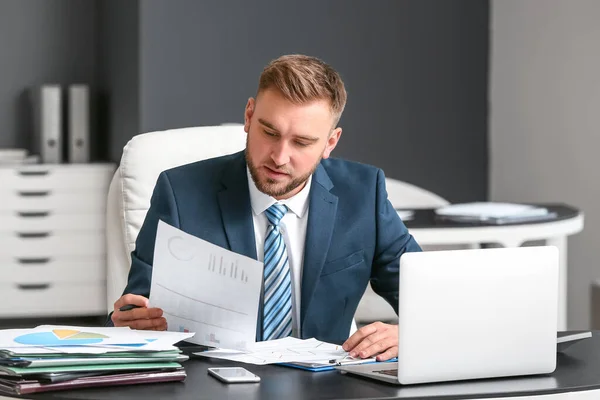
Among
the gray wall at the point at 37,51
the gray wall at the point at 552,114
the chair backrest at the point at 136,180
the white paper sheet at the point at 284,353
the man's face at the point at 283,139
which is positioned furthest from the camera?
the gray wall at the point at 37,51

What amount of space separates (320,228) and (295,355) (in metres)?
0.47

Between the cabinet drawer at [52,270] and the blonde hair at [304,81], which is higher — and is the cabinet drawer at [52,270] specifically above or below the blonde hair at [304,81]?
below

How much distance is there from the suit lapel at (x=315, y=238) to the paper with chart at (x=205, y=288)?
42 centimetres

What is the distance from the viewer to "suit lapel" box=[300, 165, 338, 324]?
216cm

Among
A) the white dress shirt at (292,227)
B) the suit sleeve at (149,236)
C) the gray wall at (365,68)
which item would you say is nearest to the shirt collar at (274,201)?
the white dress shirt at (292,227)

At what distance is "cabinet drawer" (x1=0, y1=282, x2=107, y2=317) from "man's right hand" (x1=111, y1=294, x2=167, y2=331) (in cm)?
313

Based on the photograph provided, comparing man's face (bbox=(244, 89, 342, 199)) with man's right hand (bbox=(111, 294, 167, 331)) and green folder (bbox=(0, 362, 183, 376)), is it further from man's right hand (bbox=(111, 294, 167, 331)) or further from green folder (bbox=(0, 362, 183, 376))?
green folder (bbox=(0, 362, 183, 376))

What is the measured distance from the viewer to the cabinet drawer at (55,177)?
4891 millimetres

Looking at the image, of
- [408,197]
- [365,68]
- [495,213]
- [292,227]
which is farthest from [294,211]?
[365,68]

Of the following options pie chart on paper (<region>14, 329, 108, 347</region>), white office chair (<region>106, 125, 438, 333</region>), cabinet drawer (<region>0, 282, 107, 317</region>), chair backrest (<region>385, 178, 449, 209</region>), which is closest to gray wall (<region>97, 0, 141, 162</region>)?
cabinet drawer (<region>0, 282, 107, 317</region>)

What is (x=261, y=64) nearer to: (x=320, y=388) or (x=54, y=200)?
(x=54, y=200)

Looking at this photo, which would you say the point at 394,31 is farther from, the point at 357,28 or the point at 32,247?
the point at 32,247

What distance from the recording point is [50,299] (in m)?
4.99

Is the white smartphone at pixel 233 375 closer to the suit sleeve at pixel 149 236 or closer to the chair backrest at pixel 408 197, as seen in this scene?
the suit sleeve at pixel 149 236
